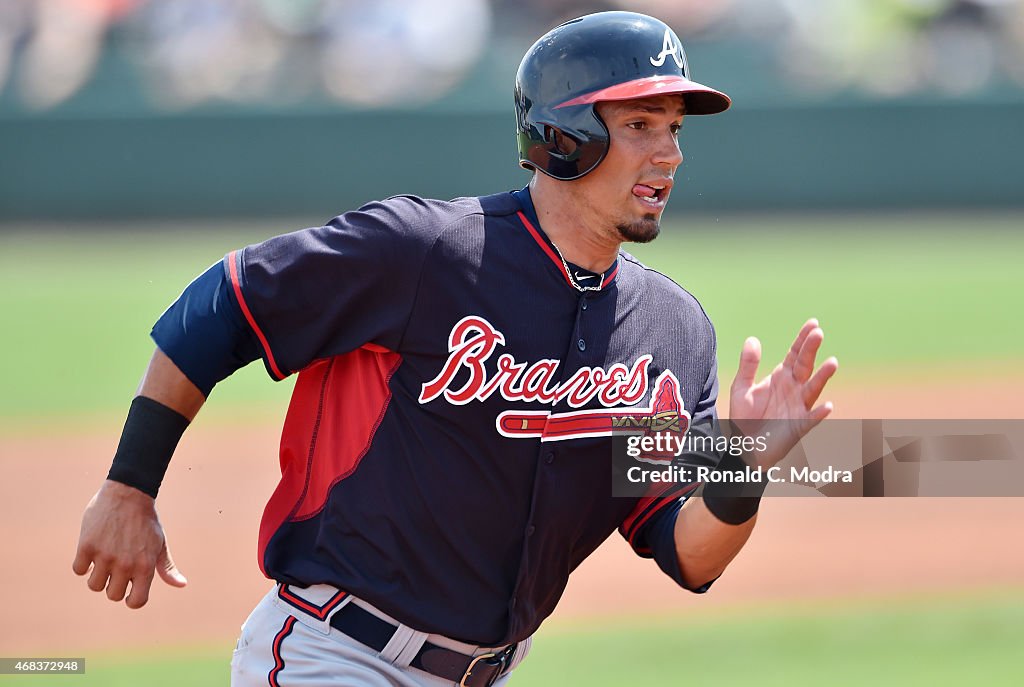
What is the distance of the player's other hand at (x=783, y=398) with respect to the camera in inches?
114

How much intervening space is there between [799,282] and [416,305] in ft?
44.9

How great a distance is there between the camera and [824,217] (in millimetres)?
20500

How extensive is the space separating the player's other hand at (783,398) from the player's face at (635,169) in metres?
0.48

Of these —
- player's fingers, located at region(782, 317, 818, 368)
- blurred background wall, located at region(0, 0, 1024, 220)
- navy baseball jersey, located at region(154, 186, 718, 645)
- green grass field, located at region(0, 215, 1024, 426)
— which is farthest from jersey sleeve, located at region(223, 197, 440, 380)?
blurred background wall, located at region(0, 0, 1024, 220)

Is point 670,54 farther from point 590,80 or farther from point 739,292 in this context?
point 739,292

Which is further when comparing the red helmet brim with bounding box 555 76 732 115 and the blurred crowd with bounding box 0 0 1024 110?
the blurred crowd with bounding box 0 0 1024 110

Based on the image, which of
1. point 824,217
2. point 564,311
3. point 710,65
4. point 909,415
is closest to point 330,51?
point 710,65

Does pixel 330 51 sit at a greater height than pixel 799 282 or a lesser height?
greater

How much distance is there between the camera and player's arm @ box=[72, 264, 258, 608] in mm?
3016

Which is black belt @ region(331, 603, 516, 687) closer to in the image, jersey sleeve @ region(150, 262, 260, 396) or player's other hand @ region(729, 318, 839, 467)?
jersey sleeve @ region(150, 262, 260, 396)

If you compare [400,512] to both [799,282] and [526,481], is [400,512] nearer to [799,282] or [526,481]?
[526,481]

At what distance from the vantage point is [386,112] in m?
20.5

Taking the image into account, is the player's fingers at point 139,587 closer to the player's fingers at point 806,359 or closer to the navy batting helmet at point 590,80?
the navy batting helmet at point 590,80

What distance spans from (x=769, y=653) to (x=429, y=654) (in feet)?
10.3
